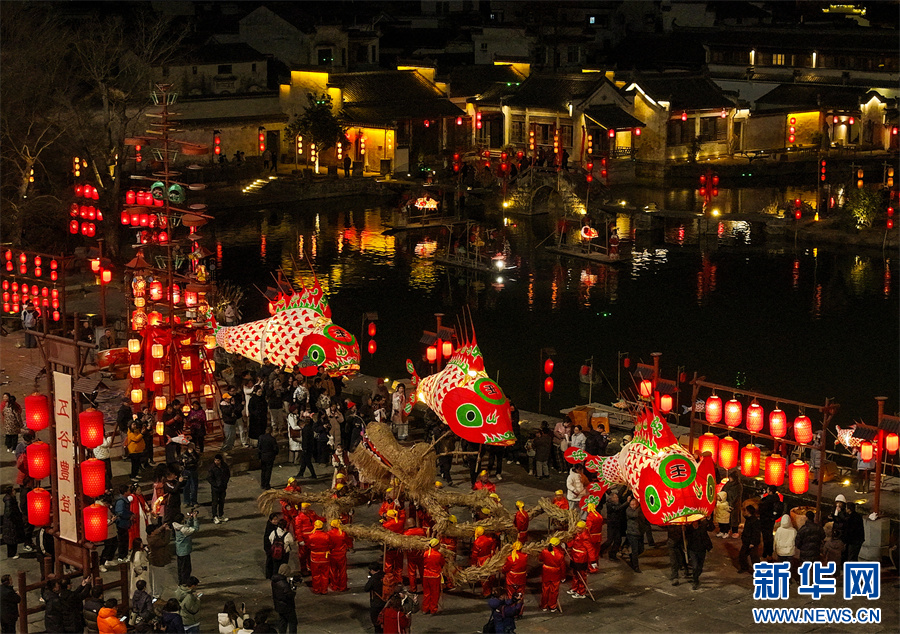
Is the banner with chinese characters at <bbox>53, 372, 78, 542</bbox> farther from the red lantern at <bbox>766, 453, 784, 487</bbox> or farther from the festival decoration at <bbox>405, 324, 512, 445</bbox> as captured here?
the red lantern at <bbox>766, 453, 784, 487</bbox>

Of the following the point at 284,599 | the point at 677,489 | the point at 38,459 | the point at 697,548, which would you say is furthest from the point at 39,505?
the point at 697,548

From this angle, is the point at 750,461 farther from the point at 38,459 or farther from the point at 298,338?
the point at 38,459

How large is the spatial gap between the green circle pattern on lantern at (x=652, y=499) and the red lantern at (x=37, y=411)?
9631 millimetres

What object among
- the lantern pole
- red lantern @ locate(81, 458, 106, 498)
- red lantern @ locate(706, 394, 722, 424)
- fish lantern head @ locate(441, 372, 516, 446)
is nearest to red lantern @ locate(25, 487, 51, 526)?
red lantern @ locate(81, 458, 106, 498)

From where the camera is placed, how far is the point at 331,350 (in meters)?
31.0

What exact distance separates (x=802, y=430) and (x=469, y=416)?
21.4 feet

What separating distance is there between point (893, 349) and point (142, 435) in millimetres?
24264

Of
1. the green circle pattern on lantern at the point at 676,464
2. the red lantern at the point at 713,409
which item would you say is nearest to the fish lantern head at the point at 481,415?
the red lantern at the point at 713,409

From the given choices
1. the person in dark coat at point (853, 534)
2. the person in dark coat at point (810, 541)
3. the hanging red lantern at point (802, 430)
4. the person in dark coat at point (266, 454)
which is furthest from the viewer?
the person in dark coat at point (266, 454)

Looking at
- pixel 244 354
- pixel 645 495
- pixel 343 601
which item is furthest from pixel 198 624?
pixel 244 354

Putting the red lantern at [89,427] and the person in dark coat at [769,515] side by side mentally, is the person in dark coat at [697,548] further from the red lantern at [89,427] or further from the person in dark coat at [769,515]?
the red lantern at [89,427]

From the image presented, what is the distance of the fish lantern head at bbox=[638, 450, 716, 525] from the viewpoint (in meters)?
22.3

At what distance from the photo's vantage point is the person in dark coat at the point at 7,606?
64.3ft

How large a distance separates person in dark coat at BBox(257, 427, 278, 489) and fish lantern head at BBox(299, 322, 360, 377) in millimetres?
5076
